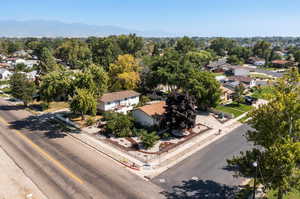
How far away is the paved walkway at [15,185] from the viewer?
19.1 metres

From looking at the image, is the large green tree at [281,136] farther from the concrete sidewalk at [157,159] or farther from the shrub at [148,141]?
the shrub at [148,141]

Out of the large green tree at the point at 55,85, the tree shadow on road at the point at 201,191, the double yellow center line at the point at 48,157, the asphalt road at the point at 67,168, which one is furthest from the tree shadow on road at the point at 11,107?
the tree shadow on road at the point at 201,191

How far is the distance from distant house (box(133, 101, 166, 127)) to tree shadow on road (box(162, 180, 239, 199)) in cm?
1402

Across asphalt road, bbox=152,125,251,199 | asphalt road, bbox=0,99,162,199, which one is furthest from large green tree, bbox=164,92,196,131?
asphalt road, bbox=0,99,162,199

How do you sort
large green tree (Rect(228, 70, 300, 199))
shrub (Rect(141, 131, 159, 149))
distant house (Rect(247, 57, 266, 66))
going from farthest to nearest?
distant house (Rect(247, 57, 266, 66))
shrub (Rect(141, 131, 159, 149))
large green tree (Rect(228, 70, 300, 199))

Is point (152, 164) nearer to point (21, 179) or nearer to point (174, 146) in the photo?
point (174, 146)

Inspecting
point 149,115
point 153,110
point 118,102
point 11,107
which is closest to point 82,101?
point 118,102

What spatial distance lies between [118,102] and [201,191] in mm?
26355

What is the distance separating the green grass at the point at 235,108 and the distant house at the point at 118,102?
61.3 feet

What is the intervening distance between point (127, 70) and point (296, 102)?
40068 millimetres

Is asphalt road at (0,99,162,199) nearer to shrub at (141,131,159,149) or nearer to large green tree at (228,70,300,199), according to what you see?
shrub at (141,131,159,149)

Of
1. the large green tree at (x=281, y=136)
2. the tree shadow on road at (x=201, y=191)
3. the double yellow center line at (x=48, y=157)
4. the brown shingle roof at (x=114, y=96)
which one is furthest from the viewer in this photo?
the brown shingle roof at (x=114, y=96)

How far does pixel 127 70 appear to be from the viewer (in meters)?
51.3

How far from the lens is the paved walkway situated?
19.1 meters
